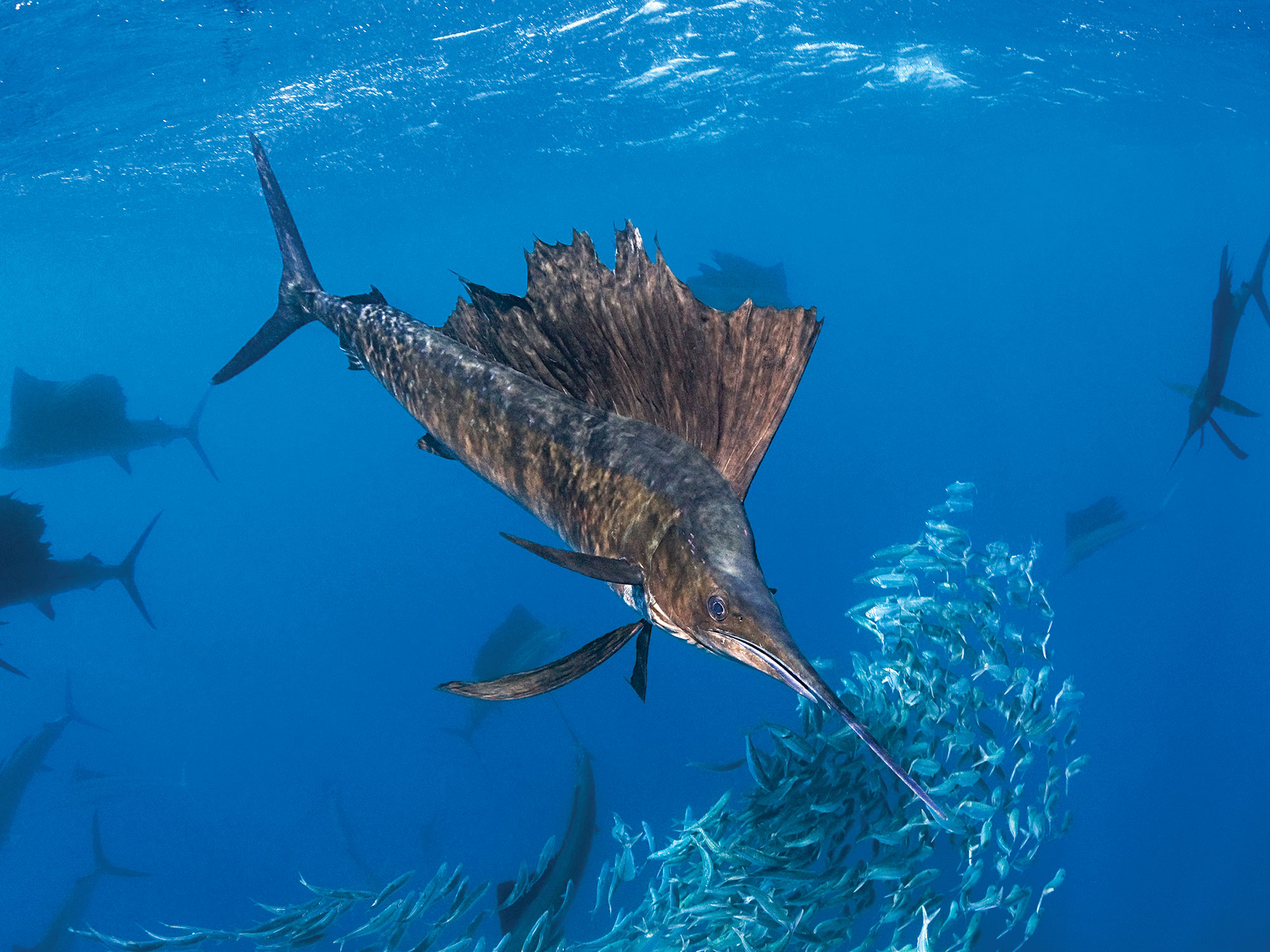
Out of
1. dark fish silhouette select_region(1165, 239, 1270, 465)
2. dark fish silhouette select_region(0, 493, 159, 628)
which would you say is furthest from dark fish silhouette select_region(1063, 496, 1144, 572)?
A: dark fish silhouette select_region(0, 493, 159, 628)

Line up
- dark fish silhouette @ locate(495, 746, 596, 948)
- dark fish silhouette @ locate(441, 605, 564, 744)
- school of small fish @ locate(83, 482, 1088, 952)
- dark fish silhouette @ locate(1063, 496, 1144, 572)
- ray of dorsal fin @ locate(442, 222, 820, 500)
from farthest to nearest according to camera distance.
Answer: dark fish silhouette @ locate(1063, 496, 1144, 572)
dark fish silhouette @ locate(441, 605, 564, 744)
dark fish silhouette @ locate(495, 746, 596, 948)
school of small fish @ locate(83, 482, 1088, 952)
ray of dorsal fin @ locate(442, 222, 820, 500)

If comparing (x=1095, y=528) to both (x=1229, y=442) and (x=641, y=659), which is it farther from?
(x=641, y=659)

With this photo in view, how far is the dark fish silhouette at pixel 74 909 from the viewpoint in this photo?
335 inches

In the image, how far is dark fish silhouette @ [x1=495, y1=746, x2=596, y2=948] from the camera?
14.5ft

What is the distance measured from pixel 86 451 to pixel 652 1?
41.4ft

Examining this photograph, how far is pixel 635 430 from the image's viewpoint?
2.31 m

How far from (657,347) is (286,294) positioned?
11.5 ft

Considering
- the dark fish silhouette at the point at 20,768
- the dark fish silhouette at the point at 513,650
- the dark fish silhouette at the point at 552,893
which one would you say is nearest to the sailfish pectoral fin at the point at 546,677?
the dark fish silhouette at the point at 552,893

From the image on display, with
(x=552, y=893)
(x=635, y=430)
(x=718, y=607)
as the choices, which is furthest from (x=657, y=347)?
(x=552, y=893)

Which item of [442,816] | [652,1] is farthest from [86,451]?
[652,1]

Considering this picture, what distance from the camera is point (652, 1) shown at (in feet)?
39.1

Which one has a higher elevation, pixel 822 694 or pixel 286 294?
pixel 822 694

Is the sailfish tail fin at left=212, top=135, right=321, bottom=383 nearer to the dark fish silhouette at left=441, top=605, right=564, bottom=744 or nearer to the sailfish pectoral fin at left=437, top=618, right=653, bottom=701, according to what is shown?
the sailfish pectoral fin at left=437, top=618, right=653, bottom=701

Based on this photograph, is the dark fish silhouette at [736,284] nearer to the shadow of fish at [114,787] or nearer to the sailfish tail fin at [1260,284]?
the sailfish tail fin at [1260,284]
